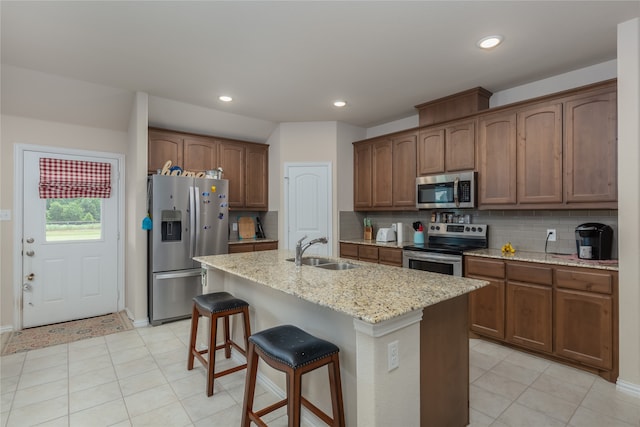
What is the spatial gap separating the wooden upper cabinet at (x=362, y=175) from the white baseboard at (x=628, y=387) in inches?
121

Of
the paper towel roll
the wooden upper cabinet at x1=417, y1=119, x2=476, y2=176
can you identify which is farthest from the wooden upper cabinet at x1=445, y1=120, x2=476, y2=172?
the paper towel roll

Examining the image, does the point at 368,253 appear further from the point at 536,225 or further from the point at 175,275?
the point at 175,275

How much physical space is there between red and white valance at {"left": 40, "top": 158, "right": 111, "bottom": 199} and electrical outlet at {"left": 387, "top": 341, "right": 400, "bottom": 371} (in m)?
4.09

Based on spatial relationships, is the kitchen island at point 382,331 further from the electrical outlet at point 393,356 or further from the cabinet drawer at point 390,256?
the cabinet drawer at point 390,256

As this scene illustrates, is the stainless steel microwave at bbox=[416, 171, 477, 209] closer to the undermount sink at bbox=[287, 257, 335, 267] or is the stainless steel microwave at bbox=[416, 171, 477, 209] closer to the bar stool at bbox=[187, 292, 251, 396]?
the undermount sink at bbox=[287, 257, 335, 267]

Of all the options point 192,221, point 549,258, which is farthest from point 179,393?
point 549,258

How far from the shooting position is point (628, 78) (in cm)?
233

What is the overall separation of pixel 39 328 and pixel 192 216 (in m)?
2.05

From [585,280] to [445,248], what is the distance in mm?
1210

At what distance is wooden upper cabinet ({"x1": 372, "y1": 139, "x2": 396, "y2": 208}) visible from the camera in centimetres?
Answer: 445

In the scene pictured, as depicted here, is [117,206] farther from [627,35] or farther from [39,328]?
[627,35]

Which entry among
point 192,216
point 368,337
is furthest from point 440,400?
point 192,216

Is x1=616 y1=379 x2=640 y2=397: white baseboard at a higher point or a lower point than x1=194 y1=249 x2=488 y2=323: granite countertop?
lower

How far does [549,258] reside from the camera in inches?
112
